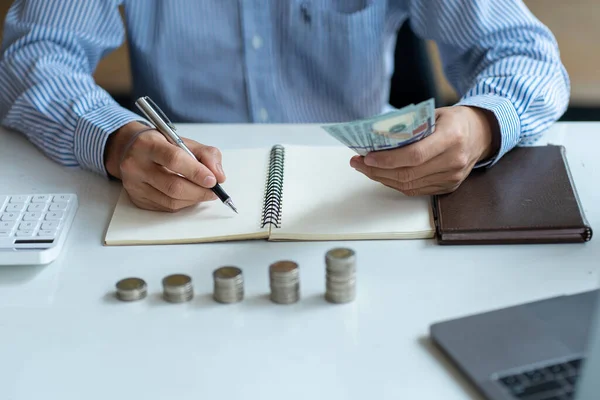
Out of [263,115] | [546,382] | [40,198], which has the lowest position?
[263,115]

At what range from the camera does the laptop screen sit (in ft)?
2.13

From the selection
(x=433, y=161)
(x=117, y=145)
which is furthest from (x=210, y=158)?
(x=433, y=161)

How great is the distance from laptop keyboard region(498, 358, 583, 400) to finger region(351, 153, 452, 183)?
14.1 inches

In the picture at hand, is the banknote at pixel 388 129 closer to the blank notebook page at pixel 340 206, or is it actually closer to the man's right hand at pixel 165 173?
the blank notebook page at pixel 340 206

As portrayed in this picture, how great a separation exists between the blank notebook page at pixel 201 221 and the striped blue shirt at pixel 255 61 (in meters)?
0.17

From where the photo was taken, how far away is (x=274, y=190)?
105 cm

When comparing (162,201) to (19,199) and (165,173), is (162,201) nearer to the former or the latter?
(165,173)

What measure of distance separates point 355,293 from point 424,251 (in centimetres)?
13

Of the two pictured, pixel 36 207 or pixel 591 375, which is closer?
pixel 591 375

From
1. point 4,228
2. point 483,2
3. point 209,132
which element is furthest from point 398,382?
point 483,2

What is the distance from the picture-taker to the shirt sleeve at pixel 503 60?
1.16 m

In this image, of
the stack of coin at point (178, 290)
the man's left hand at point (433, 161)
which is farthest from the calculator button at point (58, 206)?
the man's left hand at point (433, 161)

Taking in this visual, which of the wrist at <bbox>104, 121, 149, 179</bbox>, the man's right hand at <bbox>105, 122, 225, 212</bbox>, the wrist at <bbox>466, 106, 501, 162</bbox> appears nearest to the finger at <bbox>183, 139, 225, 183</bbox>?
the man's right hand at <bbox>105, 122, 225, 212</bbox>

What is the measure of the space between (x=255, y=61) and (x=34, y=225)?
0.63 meters
